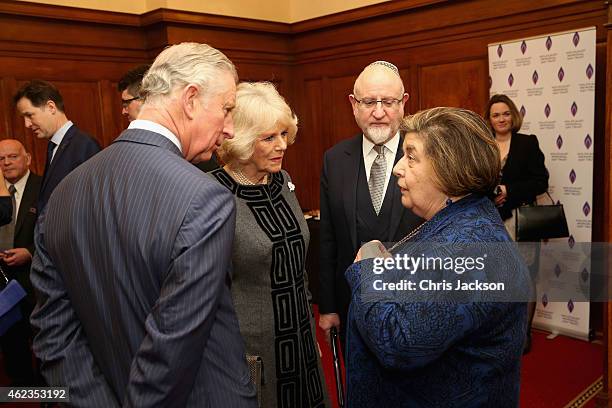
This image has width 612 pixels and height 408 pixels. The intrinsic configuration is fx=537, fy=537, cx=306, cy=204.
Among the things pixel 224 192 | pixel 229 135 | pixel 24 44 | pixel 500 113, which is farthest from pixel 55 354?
pixel 24 44

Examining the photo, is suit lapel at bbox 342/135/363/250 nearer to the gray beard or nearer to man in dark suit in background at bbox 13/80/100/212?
the gray beard

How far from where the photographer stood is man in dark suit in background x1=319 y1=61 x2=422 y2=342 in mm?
2303

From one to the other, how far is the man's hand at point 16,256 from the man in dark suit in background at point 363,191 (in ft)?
7.26

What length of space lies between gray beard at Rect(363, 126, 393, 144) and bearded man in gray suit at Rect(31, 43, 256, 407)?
1085 millimetres

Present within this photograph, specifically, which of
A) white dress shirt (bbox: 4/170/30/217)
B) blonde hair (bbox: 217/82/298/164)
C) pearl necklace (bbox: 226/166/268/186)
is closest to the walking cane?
pearl necklace (bbox: 226/166/268/186)

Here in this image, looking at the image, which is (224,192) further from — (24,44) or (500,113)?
(24,44)

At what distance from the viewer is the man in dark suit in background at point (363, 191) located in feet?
7.55

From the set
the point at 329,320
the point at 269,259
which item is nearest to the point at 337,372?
the point at 329,320

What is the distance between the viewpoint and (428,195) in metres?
1.48

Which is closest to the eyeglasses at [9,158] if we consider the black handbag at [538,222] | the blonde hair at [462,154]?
the blonde hair at [462,154]

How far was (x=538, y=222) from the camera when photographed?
376cm

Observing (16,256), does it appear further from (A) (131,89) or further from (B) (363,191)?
(B) (363,191)

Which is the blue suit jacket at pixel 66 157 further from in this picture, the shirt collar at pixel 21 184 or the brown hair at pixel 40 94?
the shirt collar at pixel 21 184

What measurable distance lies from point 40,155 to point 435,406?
4644 mm
